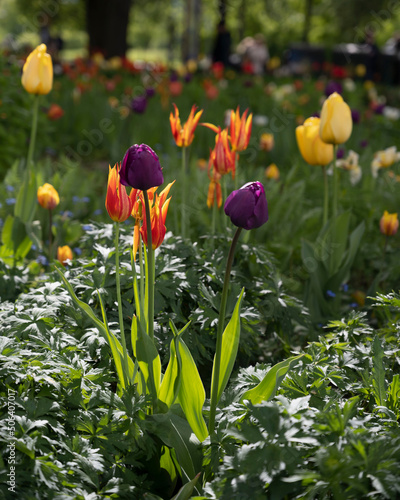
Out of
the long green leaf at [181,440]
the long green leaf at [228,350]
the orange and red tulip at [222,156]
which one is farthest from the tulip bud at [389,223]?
the long green leaf at [181,440]

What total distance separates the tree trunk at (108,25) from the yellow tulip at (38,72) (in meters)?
11.7

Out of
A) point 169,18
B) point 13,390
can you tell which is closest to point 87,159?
point 13,390

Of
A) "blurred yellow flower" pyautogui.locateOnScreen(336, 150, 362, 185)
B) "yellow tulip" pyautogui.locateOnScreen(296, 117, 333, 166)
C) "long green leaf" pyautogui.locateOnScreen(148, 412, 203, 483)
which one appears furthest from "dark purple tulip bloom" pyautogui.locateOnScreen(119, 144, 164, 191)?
"blurred yellow flower" pyautogui.locateOnScreen(336, 150, 362, 185)

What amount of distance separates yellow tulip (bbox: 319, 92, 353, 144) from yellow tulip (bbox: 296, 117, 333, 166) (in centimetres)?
16

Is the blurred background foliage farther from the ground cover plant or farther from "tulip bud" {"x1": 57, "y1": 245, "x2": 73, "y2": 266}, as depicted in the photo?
"tulip bud" {"x1": 57, "y1": 245, "x2": 73, "y2": 266}

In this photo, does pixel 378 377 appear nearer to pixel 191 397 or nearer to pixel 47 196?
pixel 191 397

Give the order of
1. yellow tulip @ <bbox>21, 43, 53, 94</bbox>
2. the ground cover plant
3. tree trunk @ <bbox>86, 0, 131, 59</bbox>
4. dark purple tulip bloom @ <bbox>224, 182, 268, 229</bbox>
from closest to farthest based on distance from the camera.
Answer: the ground cover plant → dark purple tulip bloom @ <bbox>224, 182, 268, 229</bbox> → yellow tulip @ <bbox>21, 43, 53, 94</bbox> → tree trunk @ <bbox>86, 0, 131, 59</bbox>

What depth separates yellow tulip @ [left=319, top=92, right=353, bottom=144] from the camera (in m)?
2.36

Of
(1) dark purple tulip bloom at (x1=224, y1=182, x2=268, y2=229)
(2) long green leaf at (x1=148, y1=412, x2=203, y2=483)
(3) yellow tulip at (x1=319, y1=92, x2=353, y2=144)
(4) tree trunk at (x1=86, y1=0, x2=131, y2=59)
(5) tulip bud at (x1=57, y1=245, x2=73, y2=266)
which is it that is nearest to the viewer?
(1) dark purple tulip bloom at (x1=224, y1=182, x2=268, y2=229)

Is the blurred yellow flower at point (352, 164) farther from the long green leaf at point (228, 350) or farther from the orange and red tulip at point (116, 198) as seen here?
the orange and red tulip at point (116, 198)

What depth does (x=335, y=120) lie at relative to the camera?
93.9 inches

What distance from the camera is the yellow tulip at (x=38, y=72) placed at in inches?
105

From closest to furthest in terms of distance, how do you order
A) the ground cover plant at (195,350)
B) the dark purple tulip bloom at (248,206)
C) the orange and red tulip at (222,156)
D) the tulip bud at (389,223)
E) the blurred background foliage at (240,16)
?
the ground cover plant at (195,350), the dark purple tulip bloom at (248,206), the orange and red tulip at (222,156), the tulip bud at (389,223), the blurred background foliage at (240,16)

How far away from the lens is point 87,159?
608cm
